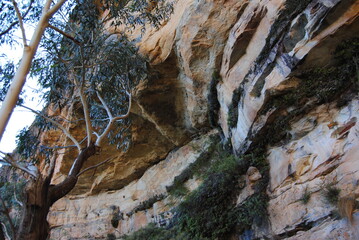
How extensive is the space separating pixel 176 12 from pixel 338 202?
325 inches

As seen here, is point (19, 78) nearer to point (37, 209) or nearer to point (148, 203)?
point (37, 209)

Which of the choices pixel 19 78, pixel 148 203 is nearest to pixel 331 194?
pixel 19 78

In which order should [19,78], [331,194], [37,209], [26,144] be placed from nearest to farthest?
1. [19,78]
2. [37,209]
3. [331,194]
4. [26,144]

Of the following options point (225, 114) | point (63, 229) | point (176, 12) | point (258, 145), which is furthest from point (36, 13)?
point (63, 229)

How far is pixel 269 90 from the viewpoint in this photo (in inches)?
268

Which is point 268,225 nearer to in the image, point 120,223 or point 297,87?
point 297,87

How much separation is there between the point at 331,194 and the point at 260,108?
2.48m

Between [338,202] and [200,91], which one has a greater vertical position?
[200,91]

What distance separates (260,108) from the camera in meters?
7.09

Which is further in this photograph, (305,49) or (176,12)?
(176,12)

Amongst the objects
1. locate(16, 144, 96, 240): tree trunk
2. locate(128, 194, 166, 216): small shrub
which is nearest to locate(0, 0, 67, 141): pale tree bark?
locate(16, 144, 96, 240): tree trunk

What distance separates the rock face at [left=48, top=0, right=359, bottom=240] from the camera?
5566mm

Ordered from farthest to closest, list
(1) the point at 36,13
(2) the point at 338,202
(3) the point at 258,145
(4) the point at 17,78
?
(1) the point at 36,13, (3) the point at 258,145, (2) the point at 338,202, (4) the point at 17,78

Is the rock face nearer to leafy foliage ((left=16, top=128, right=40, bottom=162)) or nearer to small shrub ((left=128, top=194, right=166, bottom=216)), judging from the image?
small shrub ((left=128, top=194, right=166, bottom=216))
